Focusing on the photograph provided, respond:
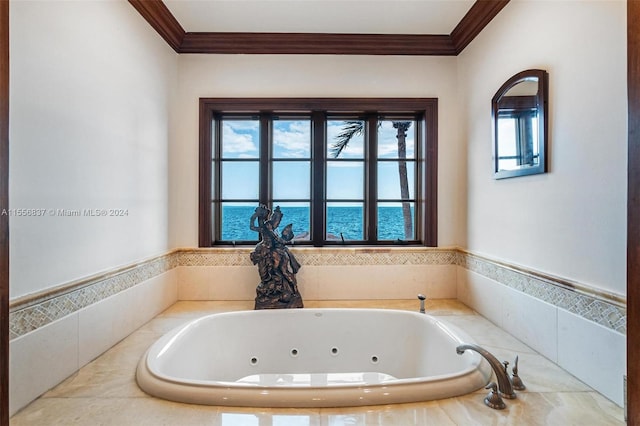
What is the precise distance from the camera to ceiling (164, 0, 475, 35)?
6.14 feet

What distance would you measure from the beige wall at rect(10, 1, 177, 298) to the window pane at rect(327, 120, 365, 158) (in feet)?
3.98

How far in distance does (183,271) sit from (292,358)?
100 centimetres

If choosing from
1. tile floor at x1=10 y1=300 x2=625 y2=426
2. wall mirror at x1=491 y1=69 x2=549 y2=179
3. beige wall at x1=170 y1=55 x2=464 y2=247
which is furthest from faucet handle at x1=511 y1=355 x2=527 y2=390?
beige wall at x1=170 y1=55 x2=464 y2=247

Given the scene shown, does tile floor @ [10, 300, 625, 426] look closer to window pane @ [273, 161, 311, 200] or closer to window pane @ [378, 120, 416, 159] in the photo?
window pane @ [273, 161, 311, 200]

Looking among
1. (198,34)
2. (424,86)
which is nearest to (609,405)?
(424,86)

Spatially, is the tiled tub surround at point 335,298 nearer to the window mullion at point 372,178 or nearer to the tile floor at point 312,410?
the tile floor at point 312,410

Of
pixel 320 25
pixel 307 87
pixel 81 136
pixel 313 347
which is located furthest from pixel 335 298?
pixel 320 25

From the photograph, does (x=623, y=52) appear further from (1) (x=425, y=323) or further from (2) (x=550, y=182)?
(1) (x=425, y=323)

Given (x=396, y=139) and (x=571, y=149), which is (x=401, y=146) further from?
(x=571, y=149)

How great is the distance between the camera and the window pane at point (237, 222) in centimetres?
244

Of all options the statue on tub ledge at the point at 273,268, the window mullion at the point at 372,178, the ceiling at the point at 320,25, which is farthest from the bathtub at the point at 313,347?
the ceiling at the point at 320,25

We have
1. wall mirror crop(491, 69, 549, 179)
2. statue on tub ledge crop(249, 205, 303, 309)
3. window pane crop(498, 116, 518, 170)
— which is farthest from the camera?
statue on tub ledge crop(249, 205, 303, 309)

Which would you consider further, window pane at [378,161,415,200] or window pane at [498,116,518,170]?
window pane at [378,161,415,200]

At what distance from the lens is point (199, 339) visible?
174 cm
